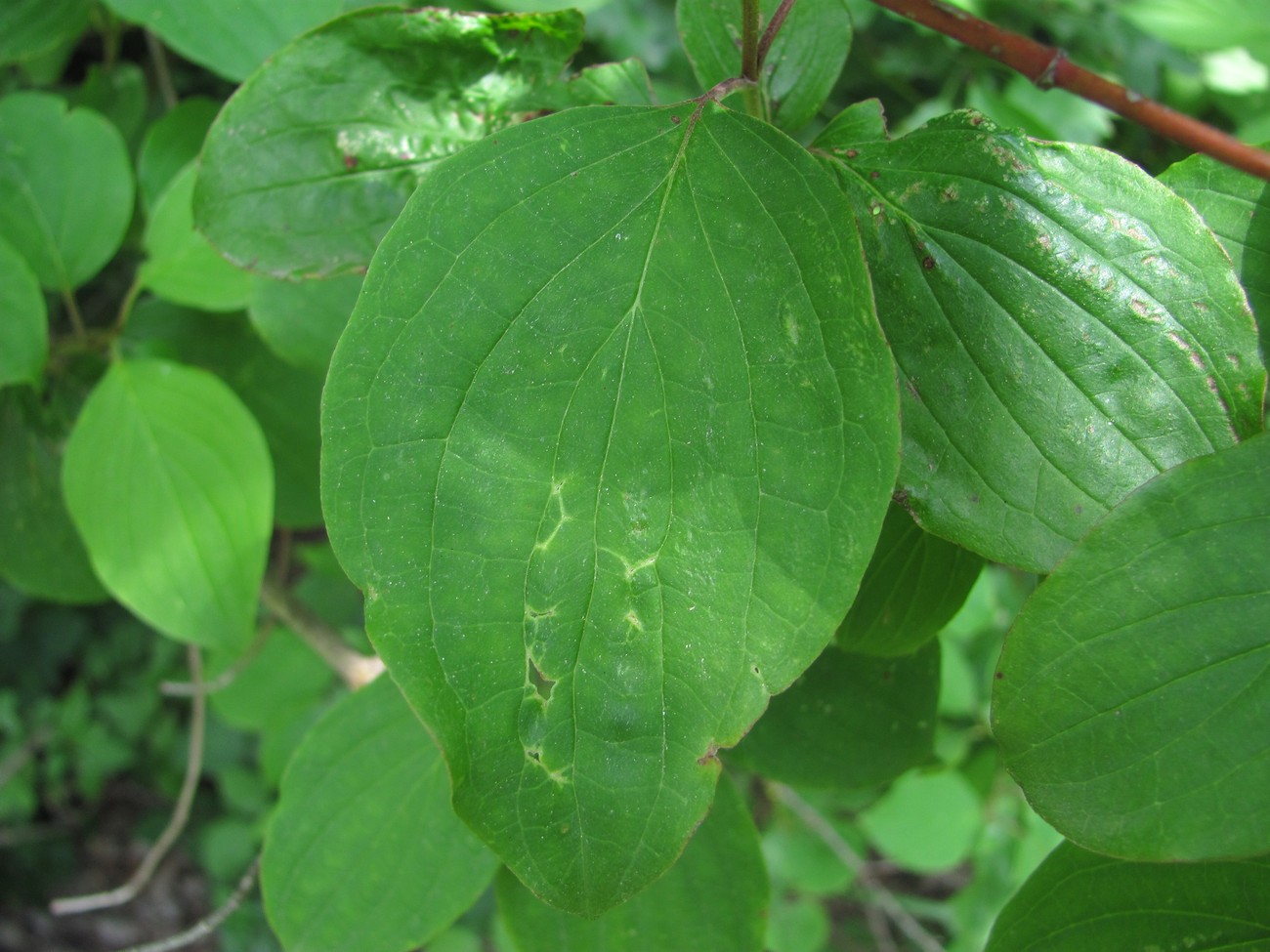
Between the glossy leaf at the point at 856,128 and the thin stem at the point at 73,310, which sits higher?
the glossy leaf at the point at 856,128

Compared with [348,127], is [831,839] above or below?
below

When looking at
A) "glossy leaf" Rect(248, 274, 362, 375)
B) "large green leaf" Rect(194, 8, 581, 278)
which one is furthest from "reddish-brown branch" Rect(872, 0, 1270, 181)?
"glossy leaf" Rect(248, 274, 362, 375)

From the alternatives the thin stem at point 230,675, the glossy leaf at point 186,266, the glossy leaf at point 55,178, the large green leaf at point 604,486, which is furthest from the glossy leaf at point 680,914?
the glossy leaf at point 55,178

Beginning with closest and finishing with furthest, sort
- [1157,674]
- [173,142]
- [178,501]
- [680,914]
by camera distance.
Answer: [1157,674], [680,914], [178,501], [173,142]

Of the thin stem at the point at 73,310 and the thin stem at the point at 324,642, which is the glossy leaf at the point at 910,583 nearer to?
the thin stem at the point at 324,642

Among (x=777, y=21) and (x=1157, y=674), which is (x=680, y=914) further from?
(x=777, y=21)

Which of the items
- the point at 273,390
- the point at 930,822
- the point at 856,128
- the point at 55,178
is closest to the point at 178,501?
the point at 273,390
